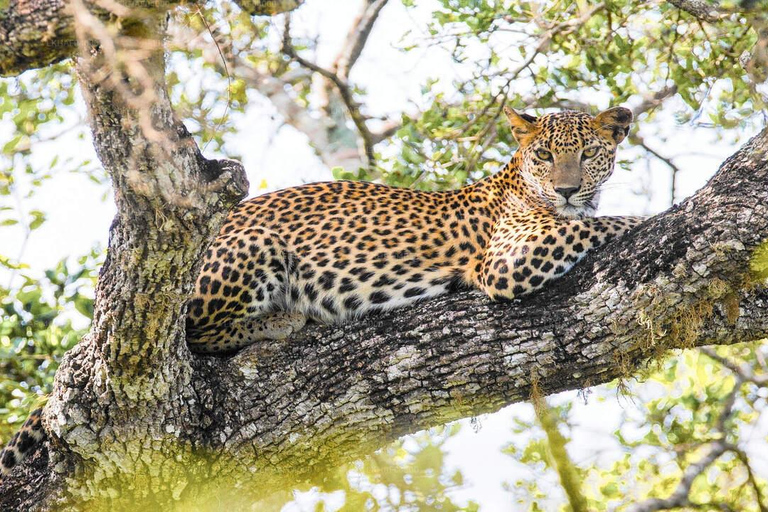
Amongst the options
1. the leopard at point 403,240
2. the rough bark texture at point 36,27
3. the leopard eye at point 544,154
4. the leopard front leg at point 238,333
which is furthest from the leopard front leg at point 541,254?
the rough bark texture at point 36,27

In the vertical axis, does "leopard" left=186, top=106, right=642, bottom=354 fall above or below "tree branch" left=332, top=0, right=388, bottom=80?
below

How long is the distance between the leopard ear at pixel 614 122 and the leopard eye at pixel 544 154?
51cm

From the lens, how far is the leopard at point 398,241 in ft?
21.4

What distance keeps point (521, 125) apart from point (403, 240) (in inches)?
58.9

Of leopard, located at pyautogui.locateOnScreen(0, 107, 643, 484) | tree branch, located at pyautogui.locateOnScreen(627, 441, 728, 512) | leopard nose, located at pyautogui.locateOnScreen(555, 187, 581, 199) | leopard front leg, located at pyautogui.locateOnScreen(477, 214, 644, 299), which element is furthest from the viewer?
leopard nose, located at pyautogui.locateOnScreen(555, 187, 581, 199)

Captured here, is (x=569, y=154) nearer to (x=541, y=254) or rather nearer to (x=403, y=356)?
(x=541, y=254)

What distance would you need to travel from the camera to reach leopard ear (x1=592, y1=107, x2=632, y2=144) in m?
7.91

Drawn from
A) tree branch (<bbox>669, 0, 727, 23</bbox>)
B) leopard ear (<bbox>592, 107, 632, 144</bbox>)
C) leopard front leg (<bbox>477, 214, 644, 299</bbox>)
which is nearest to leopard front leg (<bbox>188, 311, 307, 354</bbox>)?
leopard front leg (<bbox>477, 214, 644, 299</bbox>)

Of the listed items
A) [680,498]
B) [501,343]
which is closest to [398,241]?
[501,343]

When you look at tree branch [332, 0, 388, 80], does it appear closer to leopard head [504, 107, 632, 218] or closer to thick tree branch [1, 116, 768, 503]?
leopard head [504, 107, 632, 218]

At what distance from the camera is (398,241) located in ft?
24.4

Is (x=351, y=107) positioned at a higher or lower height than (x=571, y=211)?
higher

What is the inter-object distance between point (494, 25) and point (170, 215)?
17.2 feet

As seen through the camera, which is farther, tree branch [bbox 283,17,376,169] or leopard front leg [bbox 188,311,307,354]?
tree branch [bbox 283,17,376,169]
